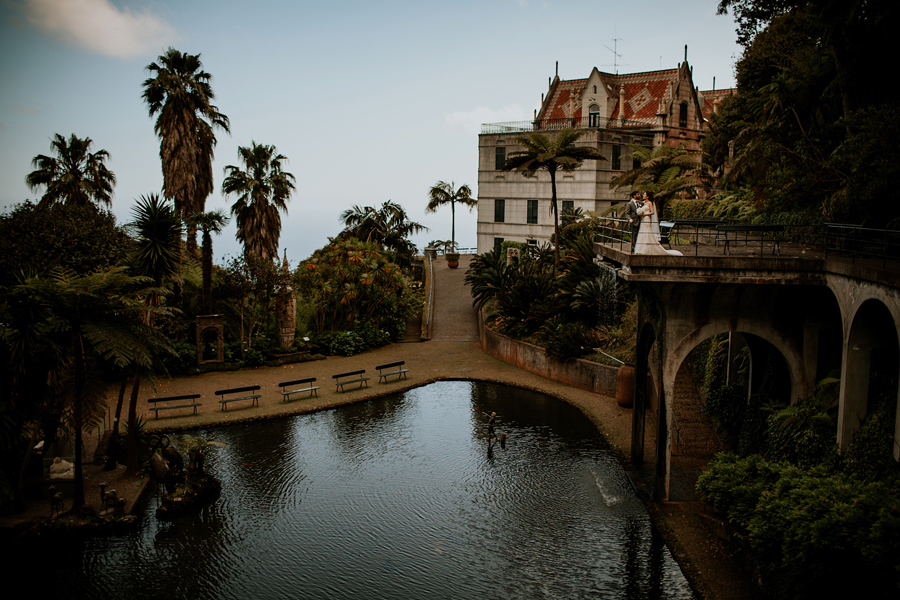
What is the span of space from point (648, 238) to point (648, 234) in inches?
2.9

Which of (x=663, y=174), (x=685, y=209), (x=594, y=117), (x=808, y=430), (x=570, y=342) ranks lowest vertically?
(x=808, y=430)

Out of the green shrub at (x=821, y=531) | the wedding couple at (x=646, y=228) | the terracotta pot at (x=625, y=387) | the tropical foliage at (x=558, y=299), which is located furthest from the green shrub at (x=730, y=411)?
the tropical foliage at (x=558, y=299)

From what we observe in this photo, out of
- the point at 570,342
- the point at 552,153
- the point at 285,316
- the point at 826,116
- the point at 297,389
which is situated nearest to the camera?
the point at 826,116

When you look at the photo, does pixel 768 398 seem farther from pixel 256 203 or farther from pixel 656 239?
pixel 256 203

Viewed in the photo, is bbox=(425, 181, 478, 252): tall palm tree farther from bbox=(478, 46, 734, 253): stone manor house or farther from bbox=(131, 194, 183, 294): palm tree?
bbox=(131, 194, 183, 294): palm tree

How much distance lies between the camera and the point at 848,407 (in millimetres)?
9570

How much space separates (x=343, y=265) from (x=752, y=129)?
17.2m

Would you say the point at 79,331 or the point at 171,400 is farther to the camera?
the point at 171,400

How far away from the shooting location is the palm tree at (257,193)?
25938 mm

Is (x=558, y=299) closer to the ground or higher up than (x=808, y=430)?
higher up

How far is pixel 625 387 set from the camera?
18.5 meters

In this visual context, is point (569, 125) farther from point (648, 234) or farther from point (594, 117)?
point (648, 234)

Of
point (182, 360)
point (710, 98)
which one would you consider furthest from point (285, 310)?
point (710, 98)

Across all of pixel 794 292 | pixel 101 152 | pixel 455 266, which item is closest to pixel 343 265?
pixel 101 152
